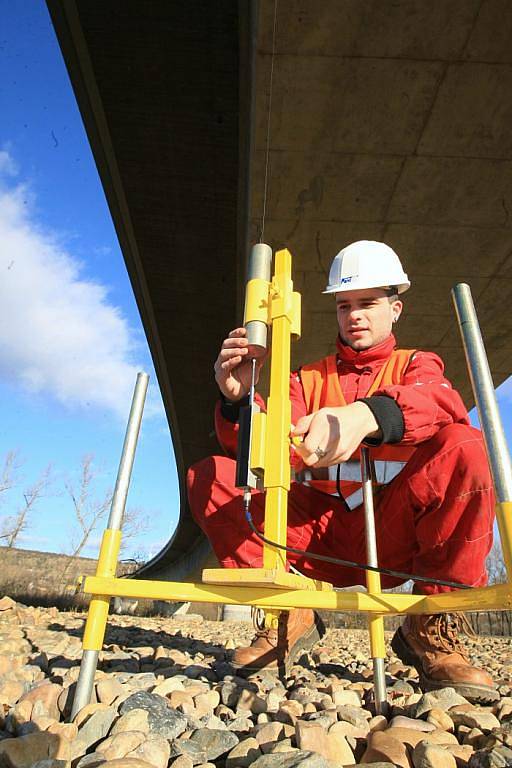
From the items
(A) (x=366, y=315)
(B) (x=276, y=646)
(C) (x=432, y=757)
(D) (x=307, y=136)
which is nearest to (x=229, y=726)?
(C) (x=432, y=757)

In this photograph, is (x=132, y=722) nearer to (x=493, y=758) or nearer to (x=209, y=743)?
(x=209, y=743)

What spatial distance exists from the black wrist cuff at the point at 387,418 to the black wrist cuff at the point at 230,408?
560 mm

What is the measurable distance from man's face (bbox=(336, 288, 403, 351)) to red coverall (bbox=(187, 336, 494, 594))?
5 centimetres

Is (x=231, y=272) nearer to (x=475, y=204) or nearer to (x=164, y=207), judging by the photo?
Result: (x=164, y=207)

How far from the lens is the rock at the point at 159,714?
109 centimetres

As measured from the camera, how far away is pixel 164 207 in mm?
5676

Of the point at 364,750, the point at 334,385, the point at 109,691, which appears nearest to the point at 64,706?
the point at 109,691

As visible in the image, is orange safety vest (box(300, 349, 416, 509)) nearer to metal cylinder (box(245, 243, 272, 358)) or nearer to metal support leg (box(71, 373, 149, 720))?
metal cylinder (box(245, 243, 272, 358))

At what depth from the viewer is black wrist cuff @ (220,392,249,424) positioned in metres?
1.82

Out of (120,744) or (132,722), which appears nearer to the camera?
(120,744)

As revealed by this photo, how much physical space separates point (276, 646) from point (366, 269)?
157 centimetres

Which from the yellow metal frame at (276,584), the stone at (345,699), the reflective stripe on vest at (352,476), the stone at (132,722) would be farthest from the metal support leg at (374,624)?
the stone at (132,722)

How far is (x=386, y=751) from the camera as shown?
914 millimetres

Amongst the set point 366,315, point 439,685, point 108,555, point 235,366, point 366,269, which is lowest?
point 439,685
